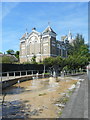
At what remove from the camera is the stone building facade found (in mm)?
41344

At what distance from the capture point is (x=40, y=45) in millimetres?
43219

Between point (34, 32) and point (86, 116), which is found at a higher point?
point (34, 32)

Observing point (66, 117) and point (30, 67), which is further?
point (30, 67)

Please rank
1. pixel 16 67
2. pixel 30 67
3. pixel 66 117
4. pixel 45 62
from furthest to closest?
pixel 45 62 < pixel 30 67 < pixel 16 67 < pixel 66 117

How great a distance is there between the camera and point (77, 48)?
61219mm

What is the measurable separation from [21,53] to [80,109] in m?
44.4

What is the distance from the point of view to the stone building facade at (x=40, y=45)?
136ft

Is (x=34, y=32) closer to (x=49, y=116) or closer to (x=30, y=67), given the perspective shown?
(x=30, y=67)

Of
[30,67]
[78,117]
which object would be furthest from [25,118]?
[30,67]

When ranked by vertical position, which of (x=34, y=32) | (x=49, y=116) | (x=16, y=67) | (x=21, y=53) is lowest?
(x=49, y=116)

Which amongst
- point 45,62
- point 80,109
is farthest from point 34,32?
point 80,109

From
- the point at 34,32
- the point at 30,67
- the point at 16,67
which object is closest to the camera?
the point at 16,67

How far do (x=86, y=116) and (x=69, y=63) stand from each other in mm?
26354

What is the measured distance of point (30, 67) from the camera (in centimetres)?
2633
